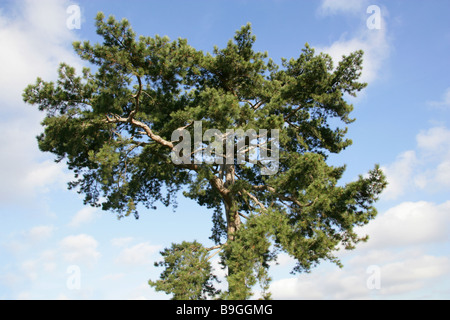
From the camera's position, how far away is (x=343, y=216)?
877 centimetres

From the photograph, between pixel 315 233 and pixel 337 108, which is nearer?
pixel 315 233

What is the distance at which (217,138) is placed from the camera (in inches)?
341

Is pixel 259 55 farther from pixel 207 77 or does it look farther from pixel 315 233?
pixel 315 233

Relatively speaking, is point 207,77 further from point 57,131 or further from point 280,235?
point 280,235

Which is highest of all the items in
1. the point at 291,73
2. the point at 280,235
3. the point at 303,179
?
the point at 291,73

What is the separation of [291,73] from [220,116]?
519 centimetres

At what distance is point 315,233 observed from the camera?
878 cm

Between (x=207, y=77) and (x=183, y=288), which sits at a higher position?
(x=207, y=77)

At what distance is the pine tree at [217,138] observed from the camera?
8125 millimetres

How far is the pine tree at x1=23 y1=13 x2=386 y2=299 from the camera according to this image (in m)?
8.12

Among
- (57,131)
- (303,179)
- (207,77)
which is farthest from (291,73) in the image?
(57,131)
